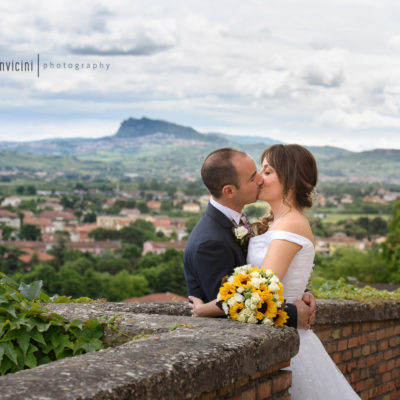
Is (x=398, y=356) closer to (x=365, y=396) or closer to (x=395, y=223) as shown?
(x=365, y=396)

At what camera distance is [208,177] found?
3.00 metres

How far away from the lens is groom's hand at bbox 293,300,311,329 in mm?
3010

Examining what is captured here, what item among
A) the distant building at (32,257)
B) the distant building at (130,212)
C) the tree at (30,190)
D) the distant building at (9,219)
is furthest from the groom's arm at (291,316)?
the tree at (30,190)

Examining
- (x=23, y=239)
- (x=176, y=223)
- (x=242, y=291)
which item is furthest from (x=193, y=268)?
(x=176, y=223)

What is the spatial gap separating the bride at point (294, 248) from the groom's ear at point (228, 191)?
0.20m

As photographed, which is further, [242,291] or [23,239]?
[23,239]

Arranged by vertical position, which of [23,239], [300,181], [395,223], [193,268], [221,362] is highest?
[300,181]

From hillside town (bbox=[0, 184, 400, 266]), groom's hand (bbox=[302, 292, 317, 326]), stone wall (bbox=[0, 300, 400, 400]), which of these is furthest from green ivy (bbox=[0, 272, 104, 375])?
hillside town (bbox=[0, 184, 400, 266])

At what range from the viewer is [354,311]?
15.6 ft

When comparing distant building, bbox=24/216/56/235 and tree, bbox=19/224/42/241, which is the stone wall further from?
distant building, bbox=24/216/56/235

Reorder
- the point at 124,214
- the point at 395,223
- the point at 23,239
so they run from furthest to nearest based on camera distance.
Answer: the point at 124,214 < the point at 23,239 < the point at 395,223

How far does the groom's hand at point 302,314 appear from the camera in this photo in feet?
9.87

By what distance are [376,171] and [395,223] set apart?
17485cm

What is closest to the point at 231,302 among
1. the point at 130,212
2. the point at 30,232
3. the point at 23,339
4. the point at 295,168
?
the point at 295,168
